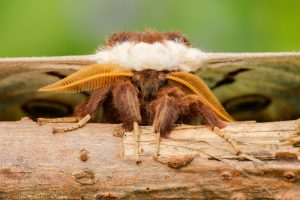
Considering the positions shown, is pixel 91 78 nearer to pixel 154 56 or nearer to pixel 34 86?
pixel 154 56

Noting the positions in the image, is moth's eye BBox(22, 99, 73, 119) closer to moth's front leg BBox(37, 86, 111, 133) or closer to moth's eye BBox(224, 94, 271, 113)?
moth's front leg BBox(37, 86, 111, 133)

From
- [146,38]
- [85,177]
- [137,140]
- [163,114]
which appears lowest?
[85,177]

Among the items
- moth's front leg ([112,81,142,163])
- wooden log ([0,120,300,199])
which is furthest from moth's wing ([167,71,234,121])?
wooden log ([0,120,300,199])

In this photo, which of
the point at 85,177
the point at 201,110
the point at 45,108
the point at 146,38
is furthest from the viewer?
the point at 45,108

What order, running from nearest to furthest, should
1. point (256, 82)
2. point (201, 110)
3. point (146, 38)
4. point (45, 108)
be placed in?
1. point (201, 110)
2. point (146, 38)
3. point (256, 82)
4. point (45, 108)

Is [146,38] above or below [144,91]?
above

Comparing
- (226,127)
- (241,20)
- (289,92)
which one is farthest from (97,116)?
(241,20)

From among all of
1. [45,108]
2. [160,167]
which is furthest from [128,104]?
[45,108]

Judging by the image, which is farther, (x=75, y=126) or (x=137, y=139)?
(x=75, y=126)
